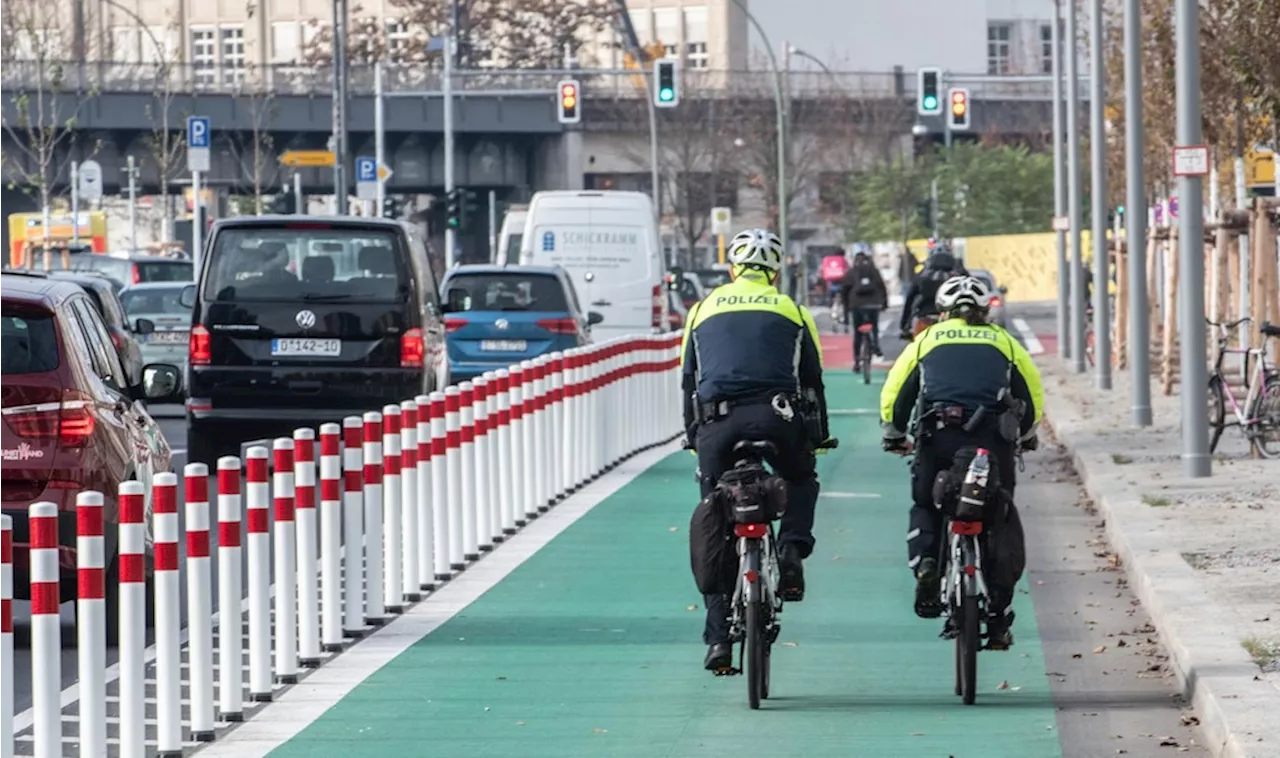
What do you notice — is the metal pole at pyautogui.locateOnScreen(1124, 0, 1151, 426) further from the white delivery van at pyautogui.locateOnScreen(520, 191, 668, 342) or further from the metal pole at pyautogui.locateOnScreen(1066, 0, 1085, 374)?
the white delivery van at pyautogui.locateOnScreen(520, 191, 668, 342)

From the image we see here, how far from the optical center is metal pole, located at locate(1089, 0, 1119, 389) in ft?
103

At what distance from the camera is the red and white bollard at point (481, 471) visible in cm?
1653

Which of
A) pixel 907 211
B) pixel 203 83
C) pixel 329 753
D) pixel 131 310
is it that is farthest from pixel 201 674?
pixel 907 211

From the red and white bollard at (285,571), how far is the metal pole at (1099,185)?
19897mm

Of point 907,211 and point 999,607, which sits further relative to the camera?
point 907,211

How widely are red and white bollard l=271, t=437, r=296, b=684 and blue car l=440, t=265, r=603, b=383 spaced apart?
19.2 metres

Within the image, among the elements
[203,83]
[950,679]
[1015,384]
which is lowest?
[950,679]

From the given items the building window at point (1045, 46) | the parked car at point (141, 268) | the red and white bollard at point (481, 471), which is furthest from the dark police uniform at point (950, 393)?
the building window at point (1045, 46)

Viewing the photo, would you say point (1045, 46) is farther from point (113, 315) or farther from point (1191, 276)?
point (1191, 276)

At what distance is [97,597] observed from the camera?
888 centimetres

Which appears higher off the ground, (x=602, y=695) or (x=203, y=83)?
(x=203, y=83)

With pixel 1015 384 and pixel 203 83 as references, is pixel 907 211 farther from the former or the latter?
pixel 1015 384

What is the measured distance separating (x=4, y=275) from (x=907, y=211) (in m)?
79.6

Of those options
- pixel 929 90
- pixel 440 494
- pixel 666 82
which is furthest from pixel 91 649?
pixel 929 90
